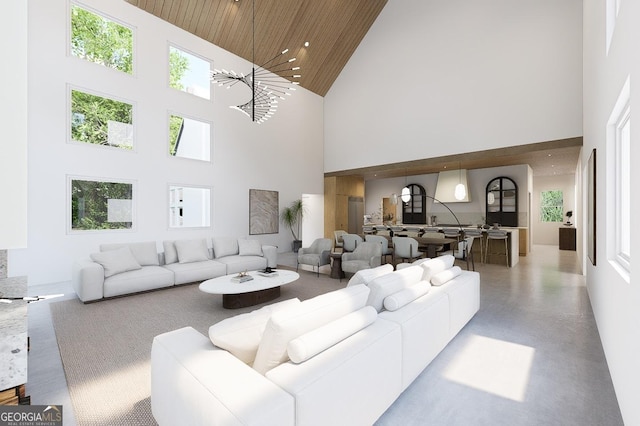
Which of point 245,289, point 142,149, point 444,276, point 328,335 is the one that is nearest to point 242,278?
point 245,289

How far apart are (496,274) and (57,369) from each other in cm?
706

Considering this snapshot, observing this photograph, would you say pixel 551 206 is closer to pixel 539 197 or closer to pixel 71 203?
pixel 539 197

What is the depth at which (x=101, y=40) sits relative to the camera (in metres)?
5.89

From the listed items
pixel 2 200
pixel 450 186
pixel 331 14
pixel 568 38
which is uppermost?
pixel 331 14

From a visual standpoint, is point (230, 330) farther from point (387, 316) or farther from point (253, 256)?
point (253, 256)

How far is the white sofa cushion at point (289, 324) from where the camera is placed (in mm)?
1479

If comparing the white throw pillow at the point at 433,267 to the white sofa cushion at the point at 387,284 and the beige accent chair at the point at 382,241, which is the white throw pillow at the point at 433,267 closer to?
the white sofa cushion at the point at 387,284

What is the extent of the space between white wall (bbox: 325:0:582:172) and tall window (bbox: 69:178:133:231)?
6513mm

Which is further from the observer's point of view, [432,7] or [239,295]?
[432,7]

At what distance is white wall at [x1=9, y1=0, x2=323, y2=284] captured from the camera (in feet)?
16.9

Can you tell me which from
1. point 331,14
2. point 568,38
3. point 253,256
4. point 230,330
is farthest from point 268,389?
point 331,14

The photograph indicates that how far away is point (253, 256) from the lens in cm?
647

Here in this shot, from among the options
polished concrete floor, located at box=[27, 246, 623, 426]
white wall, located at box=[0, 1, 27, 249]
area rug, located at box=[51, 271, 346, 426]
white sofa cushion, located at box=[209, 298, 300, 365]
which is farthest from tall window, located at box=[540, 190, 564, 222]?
white wall, located at box=[0, 1, 27, 249]

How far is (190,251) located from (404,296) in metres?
4.65
